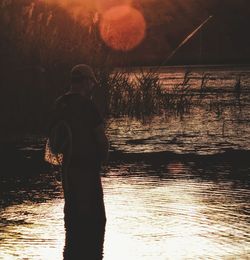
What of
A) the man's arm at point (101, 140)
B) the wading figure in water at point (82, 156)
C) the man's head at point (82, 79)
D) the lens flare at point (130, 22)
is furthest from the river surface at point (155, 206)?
the lens flare at point (130, 22)

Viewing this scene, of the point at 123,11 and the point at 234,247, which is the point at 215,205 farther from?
the point at 123,11

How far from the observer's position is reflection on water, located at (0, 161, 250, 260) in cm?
907

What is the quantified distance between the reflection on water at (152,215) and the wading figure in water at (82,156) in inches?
8.9

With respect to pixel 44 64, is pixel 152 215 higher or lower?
lower

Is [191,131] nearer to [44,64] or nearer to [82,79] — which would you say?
[44,64]

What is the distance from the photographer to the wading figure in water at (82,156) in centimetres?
948

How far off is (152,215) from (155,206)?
1.79ft

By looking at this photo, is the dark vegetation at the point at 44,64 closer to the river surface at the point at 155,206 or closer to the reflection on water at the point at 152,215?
the river surface at the point at 155,206

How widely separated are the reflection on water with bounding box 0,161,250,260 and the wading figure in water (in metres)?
0.23

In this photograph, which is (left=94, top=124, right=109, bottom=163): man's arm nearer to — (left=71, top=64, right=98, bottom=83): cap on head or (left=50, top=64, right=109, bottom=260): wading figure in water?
(left=50, top=64, right=109, bottom=260): wading figure in water

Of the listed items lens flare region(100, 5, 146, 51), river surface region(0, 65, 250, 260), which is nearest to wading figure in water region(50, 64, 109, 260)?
→ river surface region(0, 65, 250, 260)

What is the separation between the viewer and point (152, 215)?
10.8 meters

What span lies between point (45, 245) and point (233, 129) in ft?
39.9

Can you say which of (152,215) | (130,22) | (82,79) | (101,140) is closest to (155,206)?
(152,215)
